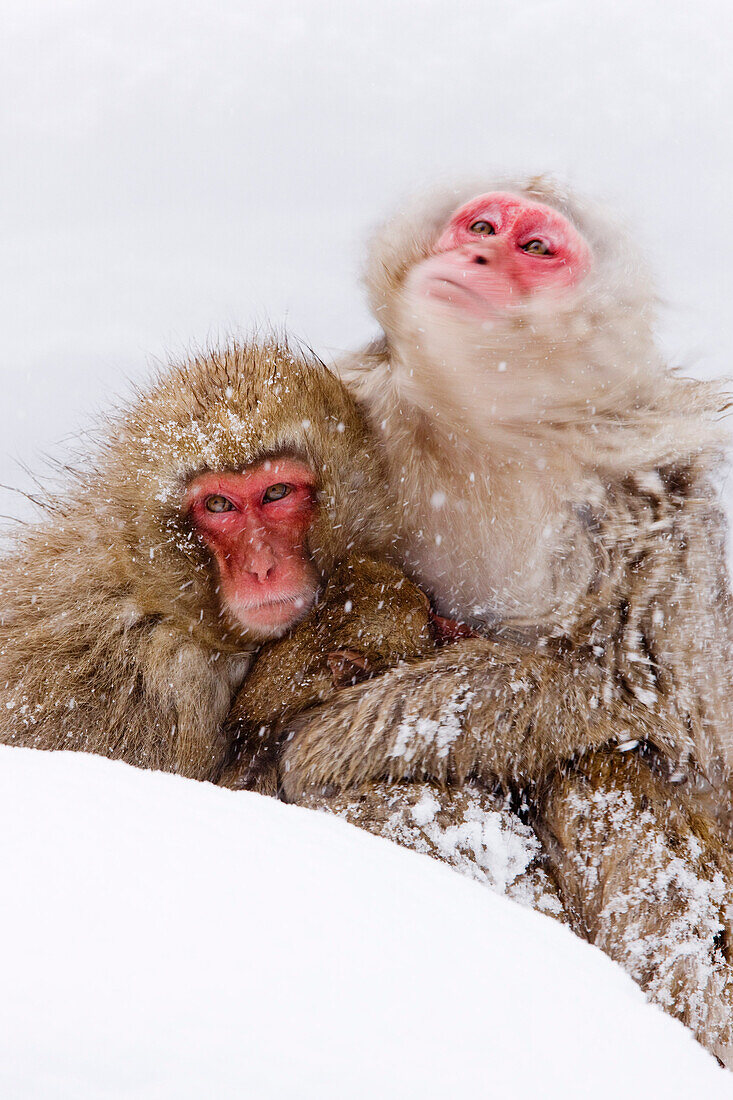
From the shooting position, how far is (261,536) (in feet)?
7.18

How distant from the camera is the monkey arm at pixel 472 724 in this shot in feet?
6.73

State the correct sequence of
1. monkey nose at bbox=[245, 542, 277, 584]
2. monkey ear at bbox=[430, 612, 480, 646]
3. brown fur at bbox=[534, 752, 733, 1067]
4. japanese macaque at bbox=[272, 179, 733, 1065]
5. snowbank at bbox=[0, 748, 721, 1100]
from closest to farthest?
snowbank at bbox=[0, 748, 721, 1100] → brown fur at bbox=[534, 752, 733, 1067] → japanese macaque at bbox=[272, 179, 733, 1065] → monkey nose at bbox=[245, 542, 277, 584] → monkey ear at bbox=[430, 612, 480, 646]

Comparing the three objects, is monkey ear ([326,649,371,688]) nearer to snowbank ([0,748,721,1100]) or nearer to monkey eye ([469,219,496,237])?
monkey eye ([469,219,496,237])

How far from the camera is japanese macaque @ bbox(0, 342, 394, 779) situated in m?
2.20

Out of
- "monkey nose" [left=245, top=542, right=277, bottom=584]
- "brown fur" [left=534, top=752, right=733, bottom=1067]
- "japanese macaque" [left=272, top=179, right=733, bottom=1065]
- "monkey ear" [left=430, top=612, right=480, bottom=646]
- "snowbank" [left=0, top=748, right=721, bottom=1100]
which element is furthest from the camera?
"monkey ear" [left=430, top=612, right=480, bottom=646]

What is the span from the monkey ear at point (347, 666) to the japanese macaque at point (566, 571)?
4 centimetres

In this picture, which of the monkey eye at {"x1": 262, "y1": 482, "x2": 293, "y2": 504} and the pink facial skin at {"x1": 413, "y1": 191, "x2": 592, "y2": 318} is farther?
the monkey eye at {"x1": 262, "y1": 482, "x2": 293, "y2": 504}

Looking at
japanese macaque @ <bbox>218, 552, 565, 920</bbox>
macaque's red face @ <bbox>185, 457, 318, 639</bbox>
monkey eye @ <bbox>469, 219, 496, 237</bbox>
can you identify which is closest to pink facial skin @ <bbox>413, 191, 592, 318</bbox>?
monkey eye @ <bbox>469, 219, 496, 237</bbox>

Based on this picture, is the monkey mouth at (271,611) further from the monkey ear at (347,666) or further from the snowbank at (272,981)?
the snowbank at (272,981)

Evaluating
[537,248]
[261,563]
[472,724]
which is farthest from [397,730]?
[537,248]

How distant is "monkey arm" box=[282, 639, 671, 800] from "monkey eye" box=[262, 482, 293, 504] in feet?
1.53

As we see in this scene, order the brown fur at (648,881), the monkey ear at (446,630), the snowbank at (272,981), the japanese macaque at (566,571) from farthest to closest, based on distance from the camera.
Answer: the monkey ear at (446,630), the japanese macaque at (566,571), the brown fur at (648,881), the snowbank at (272,981)

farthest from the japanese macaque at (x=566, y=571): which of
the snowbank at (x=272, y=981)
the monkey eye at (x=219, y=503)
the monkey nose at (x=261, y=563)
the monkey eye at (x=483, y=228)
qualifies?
the snowbank at (x=272, y=981)

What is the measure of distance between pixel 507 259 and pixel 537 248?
0.24 feet
